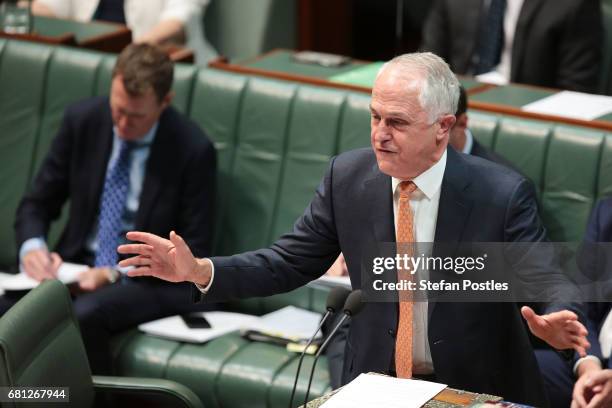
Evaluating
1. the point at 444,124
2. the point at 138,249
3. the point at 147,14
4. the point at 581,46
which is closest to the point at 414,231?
the point at 444,124

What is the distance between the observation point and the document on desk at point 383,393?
7.24 feet

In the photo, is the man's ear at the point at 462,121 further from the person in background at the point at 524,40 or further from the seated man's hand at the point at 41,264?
the seated man's hand at the point at 41,264

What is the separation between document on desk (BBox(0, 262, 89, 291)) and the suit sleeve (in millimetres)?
1380

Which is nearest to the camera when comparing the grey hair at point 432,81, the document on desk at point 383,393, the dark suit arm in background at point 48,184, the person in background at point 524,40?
the document on desk at point 383,393

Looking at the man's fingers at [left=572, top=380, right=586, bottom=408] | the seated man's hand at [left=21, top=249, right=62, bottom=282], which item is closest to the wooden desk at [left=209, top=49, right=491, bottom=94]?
the seated man's hand at [left=21, top=249, right=62, bottom=282]

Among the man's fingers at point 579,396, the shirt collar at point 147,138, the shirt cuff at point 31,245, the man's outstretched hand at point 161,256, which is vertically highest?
the man's outstretched hand at point 161,256

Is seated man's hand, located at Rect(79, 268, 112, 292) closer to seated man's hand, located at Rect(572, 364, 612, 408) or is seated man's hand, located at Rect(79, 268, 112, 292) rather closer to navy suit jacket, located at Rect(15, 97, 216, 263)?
navy suit jacket, located at Rect(15, 97, 216, 263)

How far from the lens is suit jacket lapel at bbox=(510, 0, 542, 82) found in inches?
184

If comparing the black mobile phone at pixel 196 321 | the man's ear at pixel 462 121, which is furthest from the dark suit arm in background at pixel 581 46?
the black mobile phone at pixel 196 321

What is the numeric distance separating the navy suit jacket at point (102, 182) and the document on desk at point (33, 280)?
15 cm

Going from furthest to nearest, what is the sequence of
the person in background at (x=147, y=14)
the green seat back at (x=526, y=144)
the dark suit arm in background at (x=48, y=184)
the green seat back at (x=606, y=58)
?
the person in background at (x=147, y=14) < the green seat back at (x=606, y=58) < the dark suit arm in background at (x=48, y=184) < the green seat back at (x=526, y=144)

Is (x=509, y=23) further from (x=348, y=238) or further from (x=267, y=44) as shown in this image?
(x=348, y=238)

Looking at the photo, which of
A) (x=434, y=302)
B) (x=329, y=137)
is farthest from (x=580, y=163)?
(x=434, y=302)

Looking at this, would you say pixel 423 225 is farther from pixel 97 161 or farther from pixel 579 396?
pixel 97 161
